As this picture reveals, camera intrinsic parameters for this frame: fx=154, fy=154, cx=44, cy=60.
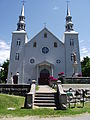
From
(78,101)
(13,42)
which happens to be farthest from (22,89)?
(13,42)

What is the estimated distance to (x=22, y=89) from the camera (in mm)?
15398

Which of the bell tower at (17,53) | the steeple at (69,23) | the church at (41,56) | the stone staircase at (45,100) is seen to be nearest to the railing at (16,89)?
the stone staircase at (45,100)

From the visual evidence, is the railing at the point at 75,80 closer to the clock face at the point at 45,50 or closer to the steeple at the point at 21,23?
the clock face at the point at 45,50

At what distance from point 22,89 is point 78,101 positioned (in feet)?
19.9

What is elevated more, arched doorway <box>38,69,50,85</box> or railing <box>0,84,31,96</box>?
arched doorway <box>38,69,50,85</box>

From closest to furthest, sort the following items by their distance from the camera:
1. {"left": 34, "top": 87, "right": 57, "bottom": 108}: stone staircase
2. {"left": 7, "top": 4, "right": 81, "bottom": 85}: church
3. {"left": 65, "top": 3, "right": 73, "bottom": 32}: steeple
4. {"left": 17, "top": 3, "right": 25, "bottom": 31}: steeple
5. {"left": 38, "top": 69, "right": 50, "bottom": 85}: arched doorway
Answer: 1. {"left": 34, "top": 87, "right": 57, "bottom": 108}: stone staircase
2. {"left": 7, "top": 4, "right": 81, "bottom": 85}: church
3. {"left": 38, "top": 69, "right": 50, "bottom": 85}: arched doorway
4. {"left": 17, "top": 3, "right": 25, "bottom": 31}: steeple
5. {"left": 65, "top": 3, "right": 73, "bottom": 32}: steeple

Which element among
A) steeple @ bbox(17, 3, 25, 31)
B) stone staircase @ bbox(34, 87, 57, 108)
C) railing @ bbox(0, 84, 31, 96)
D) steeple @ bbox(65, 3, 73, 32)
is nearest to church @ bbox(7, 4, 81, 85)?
steeple @ bbox(17, 3, 25, 31)

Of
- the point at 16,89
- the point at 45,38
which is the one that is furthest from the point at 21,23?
the point at 16,89

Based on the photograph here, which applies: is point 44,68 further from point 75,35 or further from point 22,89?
point 22,89

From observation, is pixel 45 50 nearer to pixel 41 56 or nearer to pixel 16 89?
pixel 41 56

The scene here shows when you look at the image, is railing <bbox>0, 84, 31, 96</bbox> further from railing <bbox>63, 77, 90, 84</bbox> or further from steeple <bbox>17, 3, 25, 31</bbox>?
steeple <bbox>17, 3, 25, 31</bbox>

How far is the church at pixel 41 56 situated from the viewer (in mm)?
31781

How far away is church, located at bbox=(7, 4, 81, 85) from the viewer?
1251 inches

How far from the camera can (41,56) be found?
33062mm
